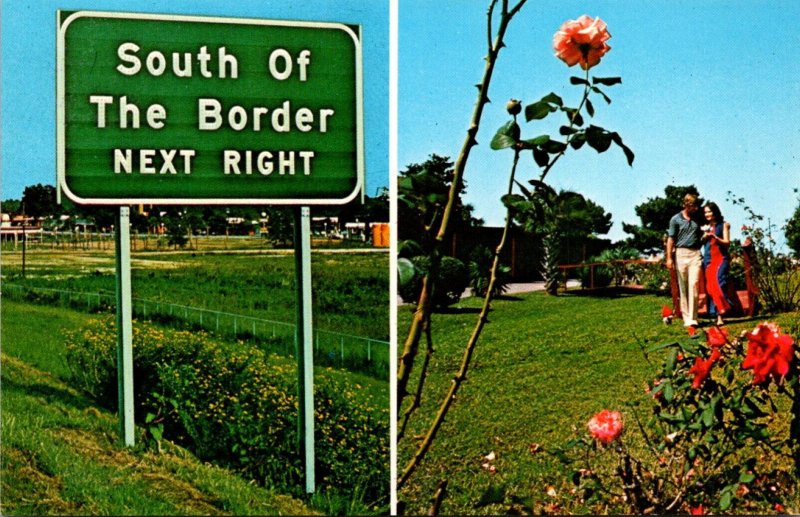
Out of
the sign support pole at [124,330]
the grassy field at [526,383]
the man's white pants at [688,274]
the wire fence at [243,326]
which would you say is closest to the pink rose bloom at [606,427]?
the grassy field at [526,383]

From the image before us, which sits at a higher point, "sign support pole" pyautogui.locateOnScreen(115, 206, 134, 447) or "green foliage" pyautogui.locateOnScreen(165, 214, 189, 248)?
"green foliage" pyautogui.locateOnScreen(165, 214, 189, 248)

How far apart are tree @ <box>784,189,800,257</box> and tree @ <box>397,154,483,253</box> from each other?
51.1 inches

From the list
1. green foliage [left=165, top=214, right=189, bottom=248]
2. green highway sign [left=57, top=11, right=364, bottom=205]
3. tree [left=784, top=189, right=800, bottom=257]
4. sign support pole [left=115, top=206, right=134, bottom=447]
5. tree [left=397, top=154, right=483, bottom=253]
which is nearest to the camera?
tree [left=397, top=154, right=483, bottom=253]

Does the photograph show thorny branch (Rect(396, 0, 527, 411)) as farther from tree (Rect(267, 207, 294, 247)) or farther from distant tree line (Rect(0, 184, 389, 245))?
tree (Rect(267, 207, 294, 247))

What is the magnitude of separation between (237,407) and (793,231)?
85.6 inches

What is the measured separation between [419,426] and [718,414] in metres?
1.00

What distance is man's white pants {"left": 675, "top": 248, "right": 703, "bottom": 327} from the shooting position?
3.41 metres

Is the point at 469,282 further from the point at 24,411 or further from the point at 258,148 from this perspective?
the point at 24,411

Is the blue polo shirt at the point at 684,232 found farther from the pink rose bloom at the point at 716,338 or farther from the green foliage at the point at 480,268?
the green foliage at the point at 480,268

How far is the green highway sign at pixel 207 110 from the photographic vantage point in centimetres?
292

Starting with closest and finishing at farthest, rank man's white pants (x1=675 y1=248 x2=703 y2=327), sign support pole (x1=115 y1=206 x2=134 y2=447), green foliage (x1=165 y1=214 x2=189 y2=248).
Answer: sign support pole (x1=115 y1=206 x2=134 y2=447) < green foliage (x1=165 y1=214 x2=189 y2=248) < man's white pants (x1=675 y1=248 x2=703 y2=327)

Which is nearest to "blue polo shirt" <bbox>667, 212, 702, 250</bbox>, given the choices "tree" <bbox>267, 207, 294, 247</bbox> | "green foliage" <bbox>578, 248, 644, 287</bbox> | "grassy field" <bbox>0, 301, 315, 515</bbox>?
"green foliage" <bbox>578, 248, 644, 287</bbox>

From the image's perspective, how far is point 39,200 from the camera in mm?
3191

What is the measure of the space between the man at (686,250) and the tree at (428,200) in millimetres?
796
